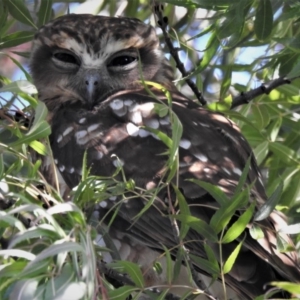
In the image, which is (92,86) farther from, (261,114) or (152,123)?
(261,114)

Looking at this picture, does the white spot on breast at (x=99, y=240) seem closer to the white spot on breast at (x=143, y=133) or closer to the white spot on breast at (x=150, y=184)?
the white spot on breast at (x=150, y=184)

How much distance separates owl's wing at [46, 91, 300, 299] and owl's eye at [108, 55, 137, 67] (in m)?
0.26

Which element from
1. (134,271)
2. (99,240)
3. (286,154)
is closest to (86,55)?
(286,154)

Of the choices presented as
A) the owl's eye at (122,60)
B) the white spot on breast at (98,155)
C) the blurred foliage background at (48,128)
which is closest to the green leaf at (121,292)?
the blurred foliage background at (48,128)

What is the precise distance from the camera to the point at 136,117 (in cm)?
310

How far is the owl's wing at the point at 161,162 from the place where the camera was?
2584 millimetres

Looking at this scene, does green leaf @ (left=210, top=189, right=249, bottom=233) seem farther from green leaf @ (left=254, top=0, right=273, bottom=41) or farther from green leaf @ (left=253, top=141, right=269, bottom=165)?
green leaf @ (left=253, top=141, right=269, bottom=165)

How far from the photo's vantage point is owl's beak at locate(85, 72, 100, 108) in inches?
131

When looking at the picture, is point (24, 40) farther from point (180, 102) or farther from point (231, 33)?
point (231, 33)

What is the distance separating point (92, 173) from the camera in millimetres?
2932

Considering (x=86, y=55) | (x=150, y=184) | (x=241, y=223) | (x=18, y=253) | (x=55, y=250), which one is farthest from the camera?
(x=86, y=55)

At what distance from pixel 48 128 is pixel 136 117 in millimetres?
1011

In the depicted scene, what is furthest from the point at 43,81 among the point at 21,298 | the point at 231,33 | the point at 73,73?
the point at 21,298

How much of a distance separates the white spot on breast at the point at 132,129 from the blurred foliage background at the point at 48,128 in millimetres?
256
